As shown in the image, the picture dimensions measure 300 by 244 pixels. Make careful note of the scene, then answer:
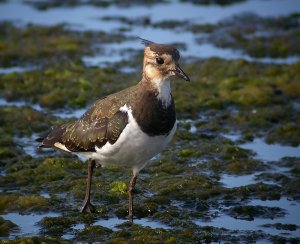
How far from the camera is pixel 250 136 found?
1123cm

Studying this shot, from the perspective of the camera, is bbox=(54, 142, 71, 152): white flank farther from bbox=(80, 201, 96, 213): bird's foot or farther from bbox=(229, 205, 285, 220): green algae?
bbox=(229, 205, 285, 220): green algae

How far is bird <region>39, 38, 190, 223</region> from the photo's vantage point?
25.7 feet

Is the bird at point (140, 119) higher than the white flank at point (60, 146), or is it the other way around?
the bird at point (140, 119)

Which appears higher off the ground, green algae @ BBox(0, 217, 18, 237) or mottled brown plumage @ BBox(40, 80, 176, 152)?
mottled brown plumage @ BBox(40, 80, 176, 152)

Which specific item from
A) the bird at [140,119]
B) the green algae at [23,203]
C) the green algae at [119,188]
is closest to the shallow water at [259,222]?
the bird at [140,119]

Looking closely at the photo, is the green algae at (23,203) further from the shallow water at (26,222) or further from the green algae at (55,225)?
the green algae at (55,225)

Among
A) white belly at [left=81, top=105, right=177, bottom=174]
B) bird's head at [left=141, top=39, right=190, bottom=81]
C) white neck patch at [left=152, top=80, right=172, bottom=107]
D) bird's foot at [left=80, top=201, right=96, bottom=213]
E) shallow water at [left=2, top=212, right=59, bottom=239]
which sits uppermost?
bird's head at [left=141, top=39, right=190, bottom=81]

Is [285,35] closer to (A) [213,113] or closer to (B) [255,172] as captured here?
(A) [213,113]

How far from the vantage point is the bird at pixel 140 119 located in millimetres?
7836

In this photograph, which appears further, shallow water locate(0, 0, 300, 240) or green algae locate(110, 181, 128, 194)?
green algae locate(110, 181, 128, 194)

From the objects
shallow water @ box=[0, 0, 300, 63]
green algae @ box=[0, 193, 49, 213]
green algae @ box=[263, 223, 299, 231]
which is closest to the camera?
green algae @ box=[263, 223, 299, 231]

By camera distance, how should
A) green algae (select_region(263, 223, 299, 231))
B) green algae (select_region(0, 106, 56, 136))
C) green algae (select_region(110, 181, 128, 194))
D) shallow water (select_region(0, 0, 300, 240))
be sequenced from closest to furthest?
green algae (select_region(263, 223, 299, 231)) → shallow water (select_region(0, 0, 300, 240)) → green algae (select_region(110, 181, 128, 194)) → green algae (select_region(0, 106, 56, 136))

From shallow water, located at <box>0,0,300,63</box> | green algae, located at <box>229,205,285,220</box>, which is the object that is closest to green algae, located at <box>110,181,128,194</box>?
green algae, located at <box>229,205,285,220</box>

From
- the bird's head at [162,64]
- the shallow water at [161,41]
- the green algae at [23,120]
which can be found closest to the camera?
the bird's head at [162,64]
